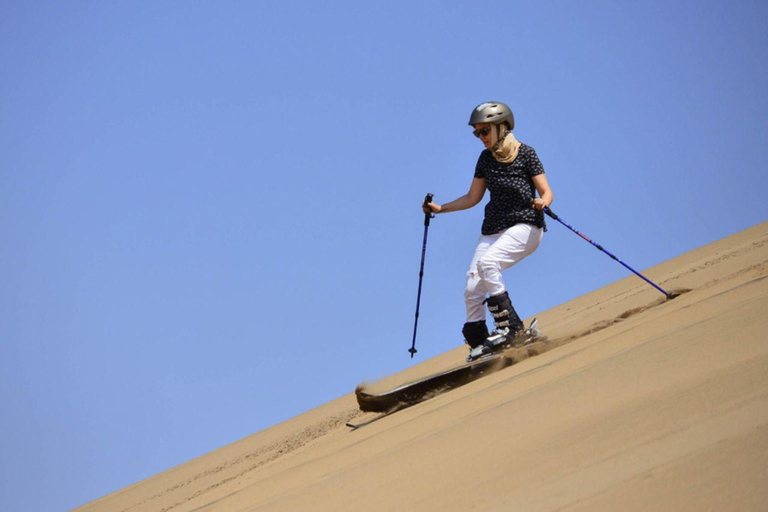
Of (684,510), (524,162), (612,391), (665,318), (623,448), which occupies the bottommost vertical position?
(684,510)

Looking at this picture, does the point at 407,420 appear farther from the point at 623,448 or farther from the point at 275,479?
the point at 623,448

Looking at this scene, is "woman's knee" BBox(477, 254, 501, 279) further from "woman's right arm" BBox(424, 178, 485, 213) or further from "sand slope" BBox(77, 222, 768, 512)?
"sand slope" BBox(77, 222, 768, 512)

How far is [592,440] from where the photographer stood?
3121 mm

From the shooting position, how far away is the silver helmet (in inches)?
297

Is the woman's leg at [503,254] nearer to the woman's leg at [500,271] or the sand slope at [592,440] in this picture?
the woman's leg at [500,271]

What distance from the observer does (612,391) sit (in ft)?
12.0

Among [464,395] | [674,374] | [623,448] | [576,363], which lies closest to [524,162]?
[464,395]

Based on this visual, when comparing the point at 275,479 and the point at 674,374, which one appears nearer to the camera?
the point at 674,374

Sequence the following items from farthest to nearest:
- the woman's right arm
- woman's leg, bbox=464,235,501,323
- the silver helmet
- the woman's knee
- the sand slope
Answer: the woman's right arm, woman's leg, bbox=464,235,501,323, the silver helmet, the woman's knee, the sand slope

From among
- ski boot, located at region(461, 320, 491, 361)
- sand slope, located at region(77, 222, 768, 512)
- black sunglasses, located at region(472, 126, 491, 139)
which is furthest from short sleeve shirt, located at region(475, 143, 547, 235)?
sand slope, located at region(77, 222, 768, 512)

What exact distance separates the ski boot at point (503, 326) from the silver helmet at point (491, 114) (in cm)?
153

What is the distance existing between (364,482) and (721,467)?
1746 millimetres

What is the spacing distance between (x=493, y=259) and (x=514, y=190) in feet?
2.18

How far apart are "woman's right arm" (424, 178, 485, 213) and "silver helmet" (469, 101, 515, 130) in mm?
599
